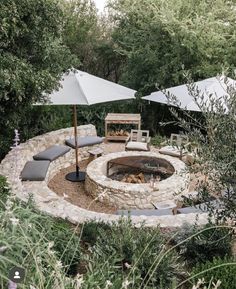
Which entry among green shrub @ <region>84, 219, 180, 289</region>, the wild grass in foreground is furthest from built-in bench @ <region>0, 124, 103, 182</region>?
green shrub @ <region>84, 219, 180, 289</region>

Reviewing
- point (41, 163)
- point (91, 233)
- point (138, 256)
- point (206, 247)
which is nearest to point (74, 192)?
point (41, 163)

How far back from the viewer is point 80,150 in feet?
42.8

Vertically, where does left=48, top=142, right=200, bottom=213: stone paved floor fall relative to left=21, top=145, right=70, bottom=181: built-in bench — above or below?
below

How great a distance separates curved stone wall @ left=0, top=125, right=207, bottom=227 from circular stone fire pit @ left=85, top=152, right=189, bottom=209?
36.5 inches

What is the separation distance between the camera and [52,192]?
9242 millimetres

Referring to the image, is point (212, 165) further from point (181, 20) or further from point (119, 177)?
point (181, 20)

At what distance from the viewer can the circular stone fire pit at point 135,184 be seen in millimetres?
9664

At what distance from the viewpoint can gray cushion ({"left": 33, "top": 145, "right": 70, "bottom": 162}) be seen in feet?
Answer: 37.3

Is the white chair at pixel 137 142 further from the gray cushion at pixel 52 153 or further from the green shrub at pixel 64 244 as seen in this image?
the green shrub at pixel 64 244

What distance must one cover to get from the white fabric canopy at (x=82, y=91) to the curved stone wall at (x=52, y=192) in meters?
1.98

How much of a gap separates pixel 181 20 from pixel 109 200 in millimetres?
9006

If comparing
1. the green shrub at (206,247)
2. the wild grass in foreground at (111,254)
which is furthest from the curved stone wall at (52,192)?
the green shrub at (206,247)

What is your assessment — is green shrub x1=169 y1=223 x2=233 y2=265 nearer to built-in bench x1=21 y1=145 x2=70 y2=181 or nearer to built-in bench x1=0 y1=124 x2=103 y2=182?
built-in bench x1=0 y1=124 x2=103 y2=182

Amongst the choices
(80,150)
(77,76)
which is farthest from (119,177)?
(77,76)
